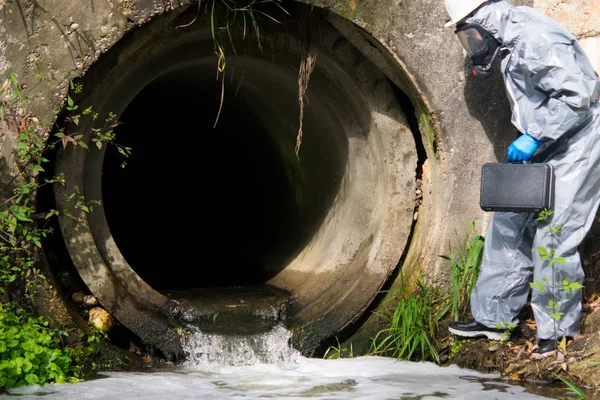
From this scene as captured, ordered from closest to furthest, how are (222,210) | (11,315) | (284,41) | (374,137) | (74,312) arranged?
(11,315)
(74,312)
(284,41)
(374,137)
(222,210)

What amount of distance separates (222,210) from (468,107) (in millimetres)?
4466

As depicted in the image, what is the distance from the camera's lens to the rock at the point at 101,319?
4219 millimetres

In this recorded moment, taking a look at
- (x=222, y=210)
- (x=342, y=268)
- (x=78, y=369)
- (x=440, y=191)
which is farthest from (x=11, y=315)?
(x=222, y=210)

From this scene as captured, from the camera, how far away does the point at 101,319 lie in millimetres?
4230

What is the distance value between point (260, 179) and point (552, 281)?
414cm

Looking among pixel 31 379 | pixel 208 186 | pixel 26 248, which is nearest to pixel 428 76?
pixel 26 248

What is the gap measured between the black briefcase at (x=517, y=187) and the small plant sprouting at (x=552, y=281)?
85 millimetres

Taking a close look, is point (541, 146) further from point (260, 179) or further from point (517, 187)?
point (260, 179)

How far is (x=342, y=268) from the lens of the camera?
5.06 meters

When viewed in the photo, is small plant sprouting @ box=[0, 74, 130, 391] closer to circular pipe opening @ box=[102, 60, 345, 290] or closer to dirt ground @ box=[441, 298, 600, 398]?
circular pipe opening @ box=[102, 60, 345, 290]

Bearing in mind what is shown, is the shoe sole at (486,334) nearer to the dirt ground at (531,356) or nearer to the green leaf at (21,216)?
the dirt ground at (531,356)

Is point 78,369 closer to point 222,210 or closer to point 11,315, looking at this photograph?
point 11,315

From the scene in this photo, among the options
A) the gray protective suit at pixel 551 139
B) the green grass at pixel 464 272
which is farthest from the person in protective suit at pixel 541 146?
the green grass at pixel 464 272

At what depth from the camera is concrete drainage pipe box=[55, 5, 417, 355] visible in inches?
167
